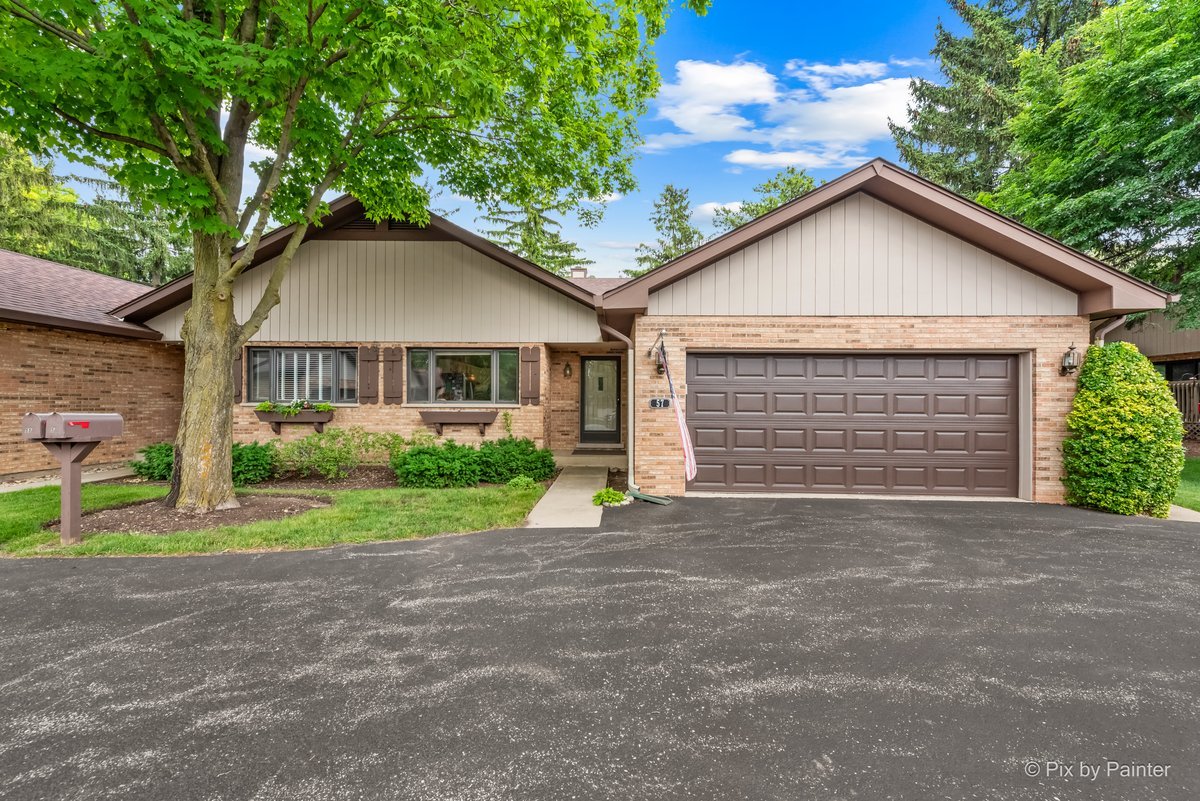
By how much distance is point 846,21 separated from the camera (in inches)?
606

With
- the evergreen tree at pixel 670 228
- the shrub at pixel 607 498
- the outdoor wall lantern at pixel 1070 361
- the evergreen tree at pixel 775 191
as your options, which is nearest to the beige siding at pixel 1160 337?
the outdoor wall lantern at pixel 1070 361

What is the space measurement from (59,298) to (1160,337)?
27.1m

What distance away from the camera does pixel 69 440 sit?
5059 mm

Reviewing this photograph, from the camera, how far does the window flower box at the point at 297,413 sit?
9.88 meters

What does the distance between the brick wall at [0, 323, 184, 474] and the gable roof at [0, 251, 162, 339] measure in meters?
0.45

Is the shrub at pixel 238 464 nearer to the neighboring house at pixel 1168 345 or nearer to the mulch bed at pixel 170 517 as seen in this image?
the mulch bed at pixel 170 517

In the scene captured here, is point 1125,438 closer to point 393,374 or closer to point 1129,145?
point 1129,145

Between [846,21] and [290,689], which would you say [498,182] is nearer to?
[290,689]

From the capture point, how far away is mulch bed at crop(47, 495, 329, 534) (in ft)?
18.7

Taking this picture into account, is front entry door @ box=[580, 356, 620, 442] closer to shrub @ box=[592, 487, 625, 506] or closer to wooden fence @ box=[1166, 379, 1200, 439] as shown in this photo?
shrub @ box=[592, 487, 625, 506]

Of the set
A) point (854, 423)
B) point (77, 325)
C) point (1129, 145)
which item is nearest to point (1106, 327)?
point (854, 423)

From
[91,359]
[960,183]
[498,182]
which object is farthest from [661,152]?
[91,359]

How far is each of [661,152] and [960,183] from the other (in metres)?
11.7

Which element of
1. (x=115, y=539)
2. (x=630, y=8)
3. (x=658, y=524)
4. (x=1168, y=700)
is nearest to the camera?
(x=1168, y=700)
